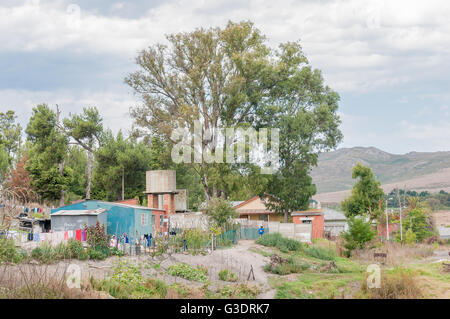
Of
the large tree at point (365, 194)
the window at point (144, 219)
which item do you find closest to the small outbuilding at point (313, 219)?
the large tree at point (365, 194)

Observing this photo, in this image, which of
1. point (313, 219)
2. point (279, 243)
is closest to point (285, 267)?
point (279, 243)

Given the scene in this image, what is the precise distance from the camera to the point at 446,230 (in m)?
53.1

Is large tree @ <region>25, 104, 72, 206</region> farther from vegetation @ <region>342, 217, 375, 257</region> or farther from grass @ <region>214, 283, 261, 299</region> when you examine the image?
grass @ <region>214, 283, 261, 299</region>

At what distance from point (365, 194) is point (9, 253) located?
31907mm

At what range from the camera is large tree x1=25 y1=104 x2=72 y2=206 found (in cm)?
4284

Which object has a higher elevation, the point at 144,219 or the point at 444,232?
the point at 144,219

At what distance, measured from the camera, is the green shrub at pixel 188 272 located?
16984 millimetres

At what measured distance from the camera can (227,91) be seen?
34.9 meters

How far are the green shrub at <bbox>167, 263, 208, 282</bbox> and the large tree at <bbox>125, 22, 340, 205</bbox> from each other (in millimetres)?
16130

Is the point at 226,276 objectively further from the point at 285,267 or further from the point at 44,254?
the point at 44,254

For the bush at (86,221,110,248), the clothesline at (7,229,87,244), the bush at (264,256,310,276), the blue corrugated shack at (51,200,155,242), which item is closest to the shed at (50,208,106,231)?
the blue corrugated shack at (51,200,155,242)
